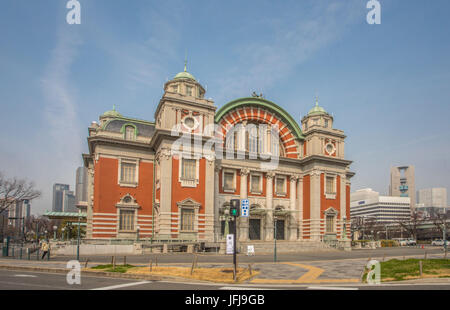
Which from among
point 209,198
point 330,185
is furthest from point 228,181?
point 330,185

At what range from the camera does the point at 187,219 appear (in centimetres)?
3897

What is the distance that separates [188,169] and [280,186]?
14.7m

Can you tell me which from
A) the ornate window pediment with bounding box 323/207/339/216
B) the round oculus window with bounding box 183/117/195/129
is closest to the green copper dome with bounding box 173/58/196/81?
the round oculus window with bounding box 183/117/195/129

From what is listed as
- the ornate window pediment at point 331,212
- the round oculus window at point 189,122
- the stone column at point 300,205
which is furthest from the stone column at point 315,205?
the round oculus window at point 189,122

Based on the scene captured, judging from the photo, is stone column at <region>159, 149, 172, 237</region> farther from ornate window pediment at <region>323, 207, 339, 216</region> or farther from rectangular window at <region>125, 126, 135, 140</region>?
ornate window pediment at <region>323, 207, 339, 216</region>

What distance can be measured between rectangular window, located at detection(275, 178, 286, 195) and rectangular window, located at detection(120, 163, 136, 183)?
18.4m

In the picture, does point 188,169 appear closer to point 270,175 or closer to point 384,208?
point 270,175

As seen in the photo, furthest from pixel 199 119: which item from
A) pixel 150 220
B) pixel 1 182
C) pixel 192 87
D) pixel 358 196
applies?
pixel 358 196

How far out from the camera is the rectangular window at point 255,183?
46625 mm

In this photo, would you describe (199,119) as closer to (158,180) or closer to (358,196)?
(158,180)

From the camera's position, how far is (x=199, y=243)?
119 ft
